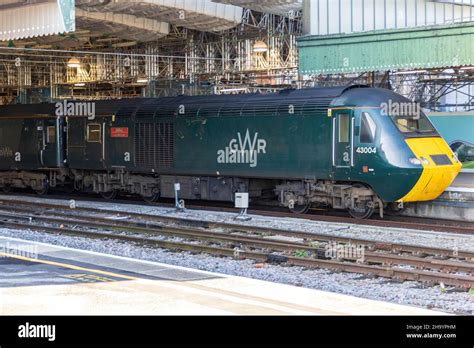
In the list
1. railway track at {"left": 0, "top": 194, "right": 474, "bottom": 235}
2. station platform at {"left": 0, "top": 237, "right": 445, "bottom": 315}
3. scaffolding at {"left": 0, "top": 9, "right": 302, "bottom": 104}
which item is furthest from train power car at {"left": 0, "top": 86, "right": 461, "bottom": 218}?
station platform at {"left": 0, "top": 237, "right": 445, "bottom": 315}

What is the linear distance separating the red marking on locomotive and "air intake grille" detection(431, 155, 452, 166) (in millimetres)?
10428

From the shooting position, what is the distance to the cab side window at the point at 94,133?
26.2 metres

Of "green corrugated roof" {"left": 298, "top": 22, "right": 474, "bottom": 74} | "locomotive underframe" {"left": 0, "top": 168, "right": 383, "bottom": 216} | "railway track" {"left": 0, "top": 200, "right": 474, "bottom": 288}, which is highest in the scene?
"green corrugated roof" {"left": 298, "top": 22, "right": 474, "bottom": 74}

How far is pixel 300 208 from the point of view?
21.5m

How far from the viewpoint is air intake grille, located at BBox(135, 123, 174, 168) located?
24062 mm

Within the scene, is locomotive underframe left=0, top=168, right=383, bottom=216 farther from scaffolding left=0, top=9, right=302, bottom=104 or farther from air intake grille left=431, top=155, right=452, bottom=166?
scaffolding left=0, top=9, right=302, bottom=104

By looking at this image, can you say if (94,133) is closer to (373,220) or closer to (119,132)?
(119,132)

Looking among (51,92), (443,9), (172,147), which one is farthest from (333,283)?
(51,92)

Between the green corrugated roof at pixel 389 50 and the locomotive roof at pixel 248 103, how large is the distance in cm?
341

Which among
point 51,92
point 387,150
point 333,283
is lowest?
point 333,283

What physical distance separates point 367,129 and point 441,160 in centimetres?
206

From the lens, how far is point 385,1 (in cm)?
2811
